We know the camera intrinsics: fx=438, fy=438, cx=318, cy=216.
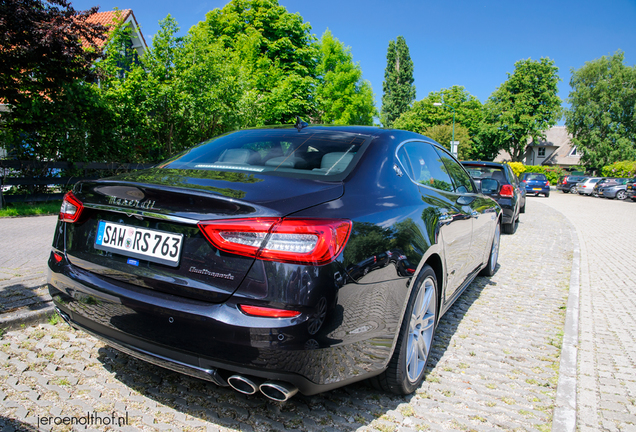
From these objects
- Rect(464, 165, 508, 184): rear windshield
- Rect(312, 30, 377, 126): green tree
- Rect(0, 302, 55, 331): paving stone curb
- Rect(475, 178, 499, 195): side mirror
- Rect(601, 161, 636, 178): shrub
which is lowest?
Rect(0, 302, 55, 331): paving stone curb

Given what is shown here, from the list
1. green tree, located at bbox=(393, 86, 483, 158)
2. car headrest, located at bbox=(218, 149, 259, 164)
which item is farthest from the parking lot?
green tree, located at bbox=(393, 86, 483, 158)

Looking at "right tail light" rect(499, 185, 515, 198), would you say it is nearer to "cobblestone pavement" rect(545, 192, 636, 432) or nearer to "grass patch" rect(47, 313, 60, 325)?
"cobblestone pavement" rect(545, 192, 636, 432)

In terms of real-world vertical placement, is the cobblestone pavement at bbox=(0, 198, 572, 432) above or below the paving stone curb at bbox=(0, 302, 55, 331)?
below

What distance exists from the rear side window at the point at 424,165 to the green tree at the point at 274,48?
2020 centimetres

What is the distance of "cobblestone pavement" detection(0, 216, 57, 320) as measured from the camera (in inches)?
151

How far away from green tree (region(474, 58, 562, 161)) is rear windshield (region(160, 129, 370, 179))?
200 ft

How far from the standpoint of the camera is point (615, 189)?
1236 inches

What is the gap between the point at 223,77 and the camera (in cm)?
1555

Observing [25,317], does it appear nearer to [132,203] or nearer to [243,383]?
[132,203]

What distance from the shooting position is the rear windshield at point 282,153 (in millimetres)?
2617

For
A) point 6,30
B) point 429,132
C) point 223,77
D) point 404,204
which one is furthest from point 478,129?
point 404,204

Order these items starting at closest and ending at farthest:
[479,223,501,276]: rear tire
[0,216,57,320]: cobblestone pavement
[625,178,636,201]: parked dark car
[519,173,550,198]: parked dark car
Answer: [0,216,57,320]: cobblestone pavement
[479,223,501,276]: rear tire
[625,178,636,201]: parked dark car
[519,173,550,198]: parked dark car

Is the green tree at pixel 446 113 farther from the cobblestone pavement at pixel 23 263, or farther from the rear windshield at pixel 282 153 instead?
the rear windshield at pixel 282 153

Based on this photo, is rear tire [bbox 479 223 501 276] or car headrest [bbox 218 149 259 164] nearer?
car headrest [bbox 218 149 259 164]
